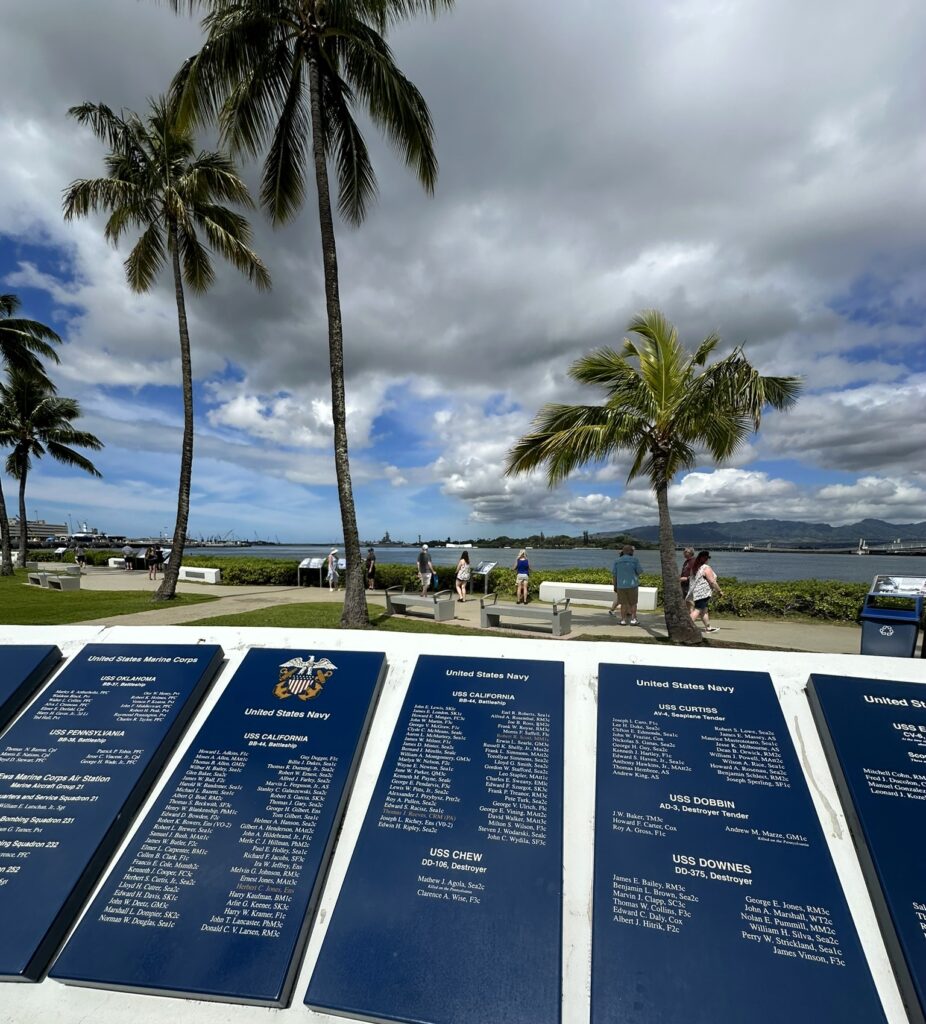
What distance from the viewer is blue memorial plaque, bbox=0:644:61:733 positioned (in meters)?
2.59

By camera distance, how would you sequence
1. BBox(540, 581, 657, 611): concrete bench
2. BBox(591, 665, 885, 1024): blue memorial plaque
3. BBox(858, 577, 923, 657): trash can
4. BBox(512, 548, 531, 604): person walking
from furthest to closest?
BBox(512, 548, 531, 604): person walking
BBox(540, 581, 657, 611): concrete bench
BBox(858, 577, 923, 657): trash can
BBox(591, 665, 885, 1024): blue memorial plaque

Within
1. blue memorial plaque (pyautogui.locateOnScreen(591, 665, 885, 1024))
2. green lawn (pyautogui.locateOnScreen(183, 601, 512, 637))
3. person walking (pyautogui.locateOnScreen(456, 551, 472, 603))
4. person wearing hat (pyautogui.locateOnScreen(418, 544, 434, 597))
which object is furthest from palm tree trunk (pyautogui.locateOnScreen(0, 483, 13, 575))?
blue memorial plaque (pyautogui.locateOnScreen(591, 665, 885, 1024))

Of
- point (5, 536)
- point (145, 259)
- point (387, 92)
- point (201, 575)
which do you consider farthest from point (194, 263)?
point (5, 536)

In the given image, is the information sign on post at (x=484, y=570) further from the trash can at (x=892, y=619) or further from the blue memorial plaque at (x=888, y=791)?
the blue memorial plaque at (x=888, y=791)

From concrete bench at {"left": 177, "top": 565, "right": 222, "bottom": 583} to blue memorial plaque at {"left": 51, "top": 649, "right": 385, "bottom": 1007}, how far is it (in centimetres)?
1919

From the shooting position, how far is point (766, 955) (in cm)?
159

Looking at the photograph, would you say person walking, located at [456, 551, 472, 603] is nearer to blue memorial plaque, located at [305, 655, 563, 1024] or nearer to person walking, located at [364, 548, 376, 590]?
person walking, located at [364, 548, 376, 590]

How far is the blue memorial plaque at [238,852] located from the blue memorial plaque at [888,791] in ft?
6.12

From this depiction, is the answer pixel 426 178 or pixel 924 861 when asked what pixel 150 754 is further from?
pixel 426 178

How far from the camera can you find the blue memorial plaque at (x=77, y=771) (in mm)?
1854

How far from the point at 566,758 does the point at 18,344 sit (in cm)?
2769

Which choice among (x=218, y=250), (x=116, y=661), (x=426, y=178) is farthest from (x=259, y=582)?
(x=116, y=661)

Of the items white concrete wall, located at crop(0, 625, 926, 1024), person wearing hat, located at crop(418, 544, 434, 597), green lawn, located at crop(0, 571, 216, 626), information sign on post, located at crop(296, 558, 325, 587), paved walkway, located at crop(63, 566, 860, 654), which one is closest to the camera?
white concrete wall, located at crop(0, 625, 926, 1024)

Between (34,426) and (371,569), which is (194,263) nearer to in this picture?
(371,569)
